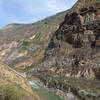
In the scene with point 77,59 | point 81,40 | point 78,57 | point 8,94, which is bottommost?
point 77,59

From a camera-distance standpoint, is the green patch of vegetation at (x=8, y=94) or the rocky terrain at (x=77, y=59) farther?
the rocky terrain at (x=77, y=59)

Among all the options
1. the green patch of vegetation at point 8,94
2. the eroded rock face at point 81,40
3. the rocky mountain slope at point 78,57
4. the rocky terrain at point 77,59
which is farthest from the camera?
the eroded rock face at point 81,40

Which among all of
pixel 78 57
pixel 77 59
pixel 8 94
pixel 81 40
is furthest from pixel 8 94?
pixel 81 40

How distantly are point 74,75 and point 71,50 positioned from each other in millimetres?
13125

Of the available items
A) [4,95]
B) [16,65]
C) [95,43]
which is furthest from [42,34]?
[4,95]

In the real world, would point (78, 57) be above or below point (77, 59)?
above

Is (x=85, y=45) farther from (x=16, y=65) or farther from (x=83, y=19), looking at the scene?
(x=16, y=65)

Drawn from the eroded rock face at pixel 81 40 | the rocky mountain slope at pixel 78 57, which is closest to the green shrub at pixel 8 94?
the rocky mountain slope at pixel 78 57

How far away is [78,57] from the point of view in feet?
145

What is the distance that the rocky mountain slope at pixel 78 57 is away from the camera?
3033cm

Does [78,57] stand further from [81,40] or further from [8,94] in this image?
[8,94]

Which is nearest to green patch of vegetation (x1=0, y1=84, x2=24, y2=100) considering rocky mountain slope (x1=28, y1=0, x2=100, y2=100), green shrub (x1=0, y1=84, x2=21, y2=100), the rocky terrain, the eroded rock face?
green shrub (x1=0, y1=84, x2=21, y2=100)

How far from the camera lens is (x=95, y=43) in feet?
142

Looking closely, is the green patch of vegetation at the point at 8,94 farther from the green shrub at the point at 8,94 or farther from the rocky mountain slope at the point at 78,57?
the rocky mountain slope at the point at 78,57
